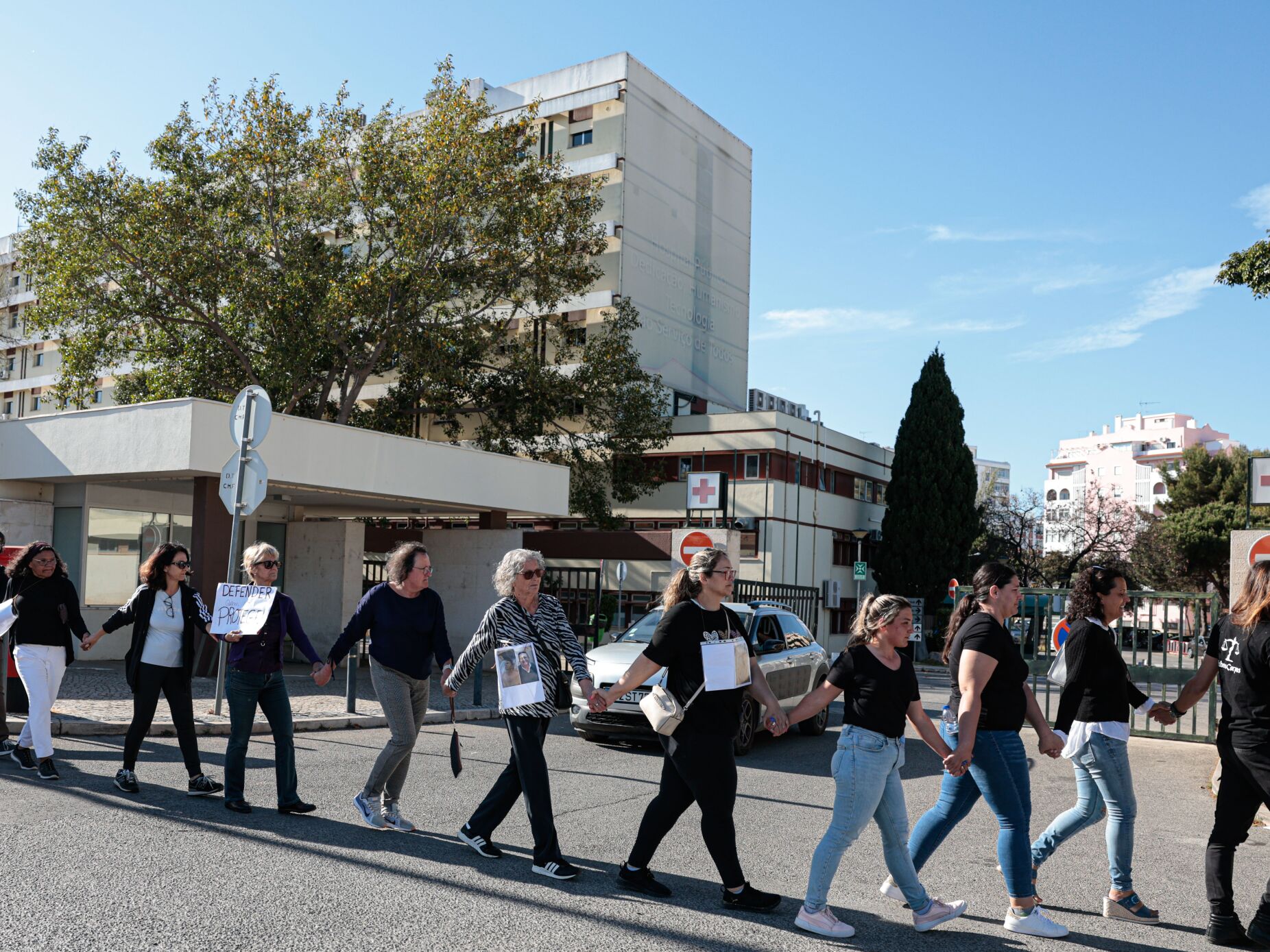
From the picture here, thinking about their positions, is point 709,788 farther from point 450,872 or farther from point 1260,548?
point 1260,548

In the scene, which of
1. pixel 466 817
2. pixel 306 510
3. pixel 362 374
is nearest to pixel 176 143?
pixel 362 374

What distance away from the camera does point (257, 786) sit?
8516 millimetres

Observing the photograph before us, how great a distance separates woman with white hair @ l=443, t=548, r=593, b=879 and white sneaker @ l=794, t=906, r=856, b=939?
1389mm

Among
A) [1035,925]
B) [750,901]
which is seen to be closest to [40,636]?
[750,901]

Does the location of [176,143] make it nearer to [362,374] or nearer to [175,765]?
[362,374]

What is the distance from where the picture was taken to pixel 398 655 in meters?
7.09

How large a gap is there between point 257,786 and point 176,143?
85.4ft

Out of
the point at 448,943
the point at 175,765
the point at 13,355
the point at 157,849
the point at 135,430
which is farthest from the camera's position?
the point at 13,355

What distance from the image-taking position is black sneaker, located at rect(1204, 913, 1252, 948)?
5.38 meters

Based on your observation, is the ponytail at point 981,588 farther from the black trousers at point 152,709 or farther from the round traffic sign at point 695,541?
the round traffic sign at point 695,541

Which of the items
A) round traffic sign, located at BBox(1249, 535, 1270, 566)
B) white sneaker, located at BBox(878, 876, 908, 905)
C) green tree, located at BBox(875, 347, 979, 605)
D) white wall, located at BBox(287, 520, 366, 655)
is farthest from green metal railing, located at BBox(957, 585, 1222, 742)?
green tree, located at BBox(875, 347, 979, 605)

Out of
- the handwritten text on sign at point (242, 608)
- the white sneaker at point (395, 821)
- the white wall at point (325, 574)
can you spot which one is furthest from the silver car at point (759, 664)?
the white wall at point (325, 574)

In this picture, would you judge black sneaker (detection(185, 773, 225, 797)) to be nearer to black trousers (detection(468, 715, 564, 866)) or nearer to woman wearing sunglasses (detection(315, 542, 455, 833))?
woman wearing sunglasses (detection(315, 542, 455, 833))

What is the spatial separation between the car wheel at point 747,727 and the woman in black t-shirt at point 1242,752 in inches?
256
